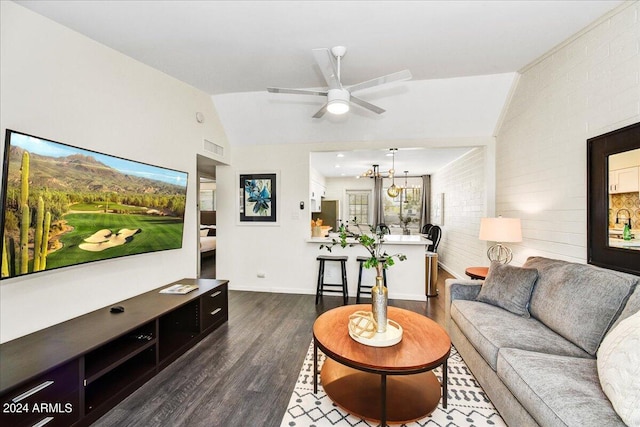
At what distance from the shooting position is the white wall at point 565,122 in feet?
6.63

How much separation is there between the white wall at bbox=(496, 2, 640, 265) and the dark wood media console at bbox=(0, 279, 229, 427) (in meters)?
3.58

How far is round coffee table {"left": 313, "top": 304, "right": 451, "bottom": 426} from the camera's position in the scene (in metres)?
1.56

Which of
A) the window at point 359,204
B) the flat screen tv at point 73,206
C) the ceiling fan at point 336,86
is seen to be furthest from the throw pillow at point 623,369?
the window at point 359,204

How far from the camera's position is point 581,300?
1.84m

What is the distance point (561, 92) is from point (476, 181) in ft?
7.75

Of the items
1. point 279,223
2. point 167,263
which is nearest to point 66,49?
point 167,263

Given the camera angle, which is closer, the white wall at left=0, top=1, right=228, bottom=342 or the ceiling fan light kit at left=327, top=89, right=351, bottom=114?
the white wall at left=0, top=1, right=228, bottom=342

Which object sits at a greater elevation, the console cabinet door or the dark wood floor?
the console cabinet door

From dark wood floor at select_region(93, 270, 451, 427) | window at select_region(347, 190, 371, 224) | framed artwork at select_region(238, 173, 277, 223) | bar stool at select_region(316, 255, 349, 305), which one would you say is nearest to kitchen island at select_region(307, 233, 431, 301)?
bar stool at select_region(316, 255, 349, 305)

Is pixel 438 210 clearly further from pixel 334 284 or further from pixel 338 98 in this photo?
pixel 338 98

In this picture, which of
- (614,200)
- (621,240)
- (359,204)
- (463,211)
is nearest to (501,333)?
(621,240)

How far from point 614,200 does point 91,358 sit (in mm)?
3990

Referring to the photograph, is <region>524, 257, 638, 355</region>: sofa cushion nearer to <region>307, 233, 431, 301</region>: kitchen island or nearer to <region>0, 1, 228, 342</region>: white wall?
<region>307, 233, 431, 301</region>: kitchen island

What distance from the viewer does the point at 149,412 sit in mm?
1814
